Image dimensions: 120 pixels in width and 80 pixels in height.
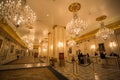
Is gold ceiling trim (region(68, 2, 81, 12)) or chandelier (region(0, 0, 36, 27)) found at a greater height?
gold ceiling trim (region(68, 2, 81, 12))

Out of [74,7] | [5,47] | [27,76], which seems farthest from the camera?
[5,47]

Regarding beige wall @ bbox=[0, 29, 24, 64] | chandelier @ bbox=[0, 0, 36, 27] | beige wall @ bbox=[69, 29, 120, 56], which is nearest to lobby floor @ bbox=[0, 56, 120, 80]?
chandelier @ bbox=[0, 0, 36, 27]

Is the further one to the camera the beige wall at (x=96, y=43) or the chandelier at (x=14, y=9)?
the beige wall at (x=96, y=43)

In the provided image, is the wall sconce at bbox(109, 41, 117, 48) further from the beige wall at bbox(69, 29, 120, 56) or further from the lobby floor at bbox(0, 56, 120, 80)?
the lobby floor at bbox(0, 56, 120, 80)

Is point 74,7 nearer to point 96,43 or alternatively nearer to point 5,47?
point 96,43

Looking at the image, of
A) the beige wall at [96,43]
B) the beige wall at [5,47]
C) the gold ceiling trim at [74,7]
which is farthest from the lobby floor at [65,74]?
the gold ceiling trim at [74,7]

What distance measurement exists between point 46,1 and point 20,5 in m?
1.54

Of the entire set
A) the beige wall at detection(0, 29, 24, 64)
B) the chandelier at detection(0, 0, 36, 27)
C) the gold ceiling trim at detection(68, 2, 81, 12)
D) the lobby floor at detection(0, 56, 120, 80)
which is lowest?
the lobby floor at detection(0, 56, 120, 80)

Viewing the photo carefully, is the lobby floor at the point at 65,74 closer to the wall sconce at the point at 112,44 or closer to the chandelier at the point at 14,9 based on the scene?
the chandelier at the point at 14,9

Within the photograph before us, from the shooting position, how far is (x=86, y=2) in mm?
4766

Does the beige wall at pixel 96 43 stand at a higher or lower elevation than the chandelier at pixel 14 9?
→ lower

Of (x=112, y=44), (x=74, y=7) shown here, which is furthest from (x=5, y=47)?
(x=112, y=44)

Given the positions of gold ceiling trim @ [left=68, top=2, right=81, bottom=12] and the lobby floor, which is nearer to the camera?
the lobby floor

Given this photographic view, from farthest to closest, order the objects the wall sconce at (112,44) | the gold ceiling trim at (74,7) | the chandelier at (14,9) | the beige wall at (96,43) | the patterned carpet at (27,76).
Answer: the wall sconce at (112,44), the beige wall at (96,43), the gold ceiling trim at (74,7), the chandelier at (14,9), the patterned carpet at (27,76)
